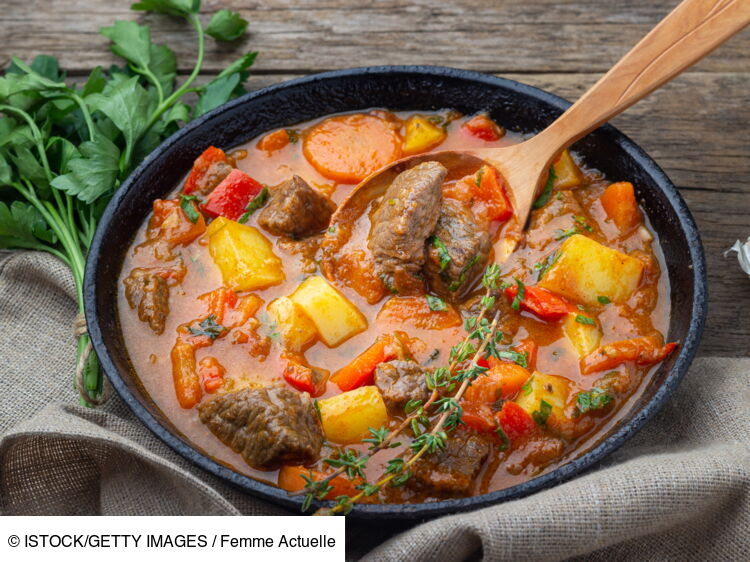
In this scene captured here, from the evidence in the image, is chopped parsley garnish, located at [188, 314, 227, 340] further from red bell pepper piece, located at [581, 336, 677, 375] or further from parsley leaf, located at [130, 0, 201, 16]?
parsley leaf, located at [130, 0, 201, 16]

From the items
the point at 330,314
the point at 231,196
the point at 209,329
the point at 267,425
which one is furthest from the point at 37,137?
the point at 267,425

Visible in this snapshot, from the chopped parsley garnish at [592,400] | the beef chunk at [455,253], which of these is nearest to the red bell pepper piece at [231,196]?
the beef chunk at [455,253]

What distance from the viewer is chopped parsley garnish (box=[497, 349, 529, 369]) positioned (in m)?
3.29

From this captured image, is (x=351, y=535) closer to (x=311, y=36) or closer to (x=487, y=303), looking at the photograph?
(x=487, y=303)

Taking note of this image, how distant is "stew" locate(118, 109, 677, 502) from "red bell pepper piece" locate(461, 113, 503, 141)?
0.25 meters

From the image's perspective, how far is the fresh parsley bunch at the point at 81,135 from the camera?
4074 millimetres

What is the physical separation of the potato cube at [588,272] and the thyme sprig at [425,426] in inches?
17.7

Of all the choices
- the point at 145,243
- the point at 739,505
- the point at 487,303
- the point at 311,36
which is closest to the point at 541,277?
the point at 487,303

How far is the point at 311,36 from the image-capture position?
506cm

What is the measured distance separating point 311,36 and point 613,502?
10.7 ft

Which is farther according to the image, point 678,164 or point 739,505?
point 678,164

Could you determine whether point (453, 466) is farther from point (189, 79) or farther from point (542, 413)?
point (189, 79)

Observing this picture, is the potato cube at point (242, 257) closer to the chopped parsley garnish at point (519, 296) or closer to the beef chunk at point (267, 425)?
the beef chunk at point (267, 425)

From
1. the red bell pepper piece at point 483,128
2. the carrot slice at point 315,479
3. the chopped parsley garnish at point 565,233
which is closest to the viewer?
the carrot slice at point 315,479
